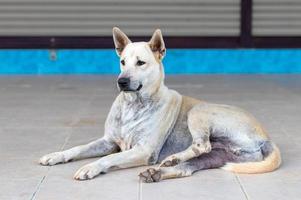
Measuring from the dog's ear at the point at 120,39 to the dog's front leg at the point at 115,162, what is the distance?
86 cm

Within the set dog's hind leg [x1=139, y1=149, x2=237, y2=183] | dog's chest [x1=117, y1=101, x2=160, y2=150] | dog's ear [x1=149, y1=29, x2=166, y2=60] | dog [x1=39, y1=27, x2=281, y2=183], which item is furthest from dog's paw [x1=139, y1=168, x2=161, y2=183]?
dog's ear [x1=149, y1=29, x2=166, y2=60]

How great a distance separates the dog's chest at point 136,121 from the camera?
5.60 metres

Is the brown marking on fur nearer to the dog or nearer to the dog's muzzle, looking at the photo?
the dog

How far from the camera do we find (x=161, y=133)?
18.5ft

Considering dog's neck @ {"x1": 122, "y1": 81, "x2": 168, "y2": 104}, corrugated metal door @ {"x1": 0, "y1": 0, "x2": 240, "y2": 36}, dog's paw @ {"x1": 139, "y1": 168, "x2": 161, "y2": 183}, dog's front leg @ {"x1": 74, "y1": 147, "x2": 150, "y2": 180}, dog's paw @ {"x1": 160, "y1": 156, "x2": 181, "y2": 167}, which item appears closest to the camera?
dog's paw @ {"x1": 139, "y1": 168, "x2": 161, "y2": 183}

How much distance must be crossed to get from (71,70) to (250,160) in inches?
287

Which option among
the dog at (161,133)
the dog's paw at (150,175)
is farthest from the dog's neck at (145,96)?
the dog's paw at (150,175)

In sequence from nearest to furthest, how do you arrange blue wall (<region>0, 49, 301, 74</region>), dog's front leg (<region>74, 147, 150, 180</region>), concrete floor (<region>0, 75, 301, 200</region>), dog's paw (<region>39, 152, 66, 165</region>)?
concrete floor (<region>0, 75, 301, 200</region>) < dog's front leg (<region>74, 147, 150, 180</region>) < dog's paw (<region>39, 152, 66, 165</region>) < blue wall (<region>0, 49, 301, 74</region>)

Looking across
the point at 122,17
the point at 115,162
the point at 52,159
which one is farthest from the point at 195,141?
the point at 122,17

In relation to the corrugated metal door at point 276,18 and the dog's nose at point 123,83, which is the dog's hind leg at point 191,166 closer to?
the dog's nose at point 123,83

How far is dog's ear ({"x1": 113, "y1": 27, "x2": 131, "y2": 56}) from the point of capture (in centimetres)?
565

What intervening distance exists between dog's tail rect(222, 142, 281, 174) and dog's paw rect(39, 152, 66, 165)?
1.34 meters

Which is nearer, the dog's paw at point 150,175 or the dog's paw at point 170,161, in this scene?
the dog's paw at point 150,175

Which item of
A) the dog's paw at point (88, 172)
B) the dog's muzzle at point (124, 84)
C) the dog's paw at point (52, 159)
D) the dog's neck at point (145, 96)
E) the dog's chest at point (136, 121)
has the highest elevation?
the dog's muzzle at point (124, 84)
